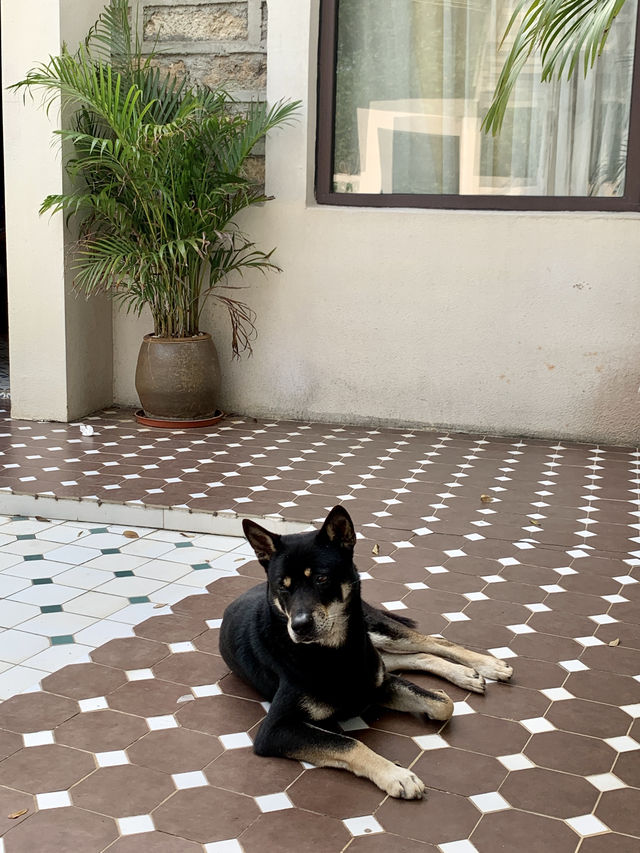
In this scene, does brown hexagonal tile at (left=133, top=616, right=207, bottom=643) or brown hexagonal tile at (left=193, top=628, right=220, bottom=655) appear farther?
brown hexagonal tile at (left=133, top=616, right=207, bottom=643)

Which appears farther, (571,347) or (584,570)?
(571,347)

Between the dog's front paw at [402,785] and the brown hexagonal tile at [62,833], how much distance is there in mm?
688

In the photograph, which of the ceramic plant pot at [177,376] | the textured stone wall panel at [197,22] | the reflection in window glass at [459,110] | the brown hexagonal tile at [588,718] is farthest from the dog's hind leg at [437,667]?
the textured stone wall panel at [197,22]

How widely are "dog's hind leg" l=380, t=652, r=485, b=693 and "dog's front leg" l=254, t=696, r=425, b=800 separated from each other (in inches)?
21.2

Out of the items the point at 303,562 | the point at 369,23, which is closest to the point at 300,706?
the point at 303,562

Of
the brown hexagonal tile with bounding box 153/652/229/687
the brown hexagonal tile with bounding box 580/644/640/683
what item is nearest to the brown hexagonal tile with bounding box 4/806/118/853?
the brown hexagonal tile with bounding box 153/652/229/687

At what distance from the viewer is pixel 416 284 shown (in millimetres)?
6645

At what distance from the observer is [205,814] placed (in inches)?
102

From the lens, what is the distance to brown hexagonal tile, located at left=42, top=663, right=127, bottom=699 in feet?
10.7

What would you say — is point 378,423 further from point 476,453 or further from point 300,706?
point 300,706

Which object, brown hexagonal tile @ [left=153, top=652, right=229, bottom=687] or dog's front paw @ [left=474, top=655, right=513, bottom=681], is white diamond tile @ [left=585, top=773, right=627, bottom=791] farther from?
brown hexagonal tile @ [left=153, top=652, right=229, bottom=687]

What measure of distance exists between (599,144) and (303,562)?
449 centimetres

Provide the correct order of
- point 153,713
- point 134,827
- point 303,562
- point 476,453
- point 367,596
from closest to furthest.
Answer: point 134,827 < point 303,562 < point 153,713 < point 367,596 < point 476,453

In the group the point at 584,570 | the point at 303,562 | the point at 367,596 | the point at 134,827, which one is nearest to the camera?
the point at 134,827
